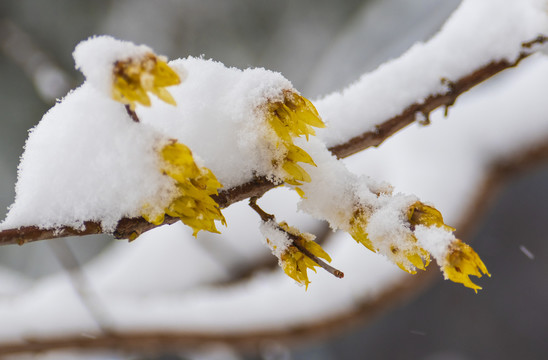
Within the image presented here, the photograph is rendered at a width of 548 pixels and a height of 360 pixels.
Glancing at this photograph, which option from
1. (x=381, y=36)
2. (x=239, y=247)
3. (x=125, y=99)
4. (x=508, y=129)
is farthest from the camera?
(x=381, y=36)

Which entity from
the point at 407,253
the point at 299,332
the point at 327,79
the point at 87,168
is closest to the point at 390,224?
the point at 407,253

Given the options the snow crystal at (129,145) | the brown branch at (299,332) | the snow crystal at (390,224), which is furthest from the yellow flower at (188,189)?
the brown branch at (299,332)

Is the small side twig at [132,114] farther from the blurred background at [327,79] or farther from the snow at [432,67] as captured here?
the blurred background at [327,79]

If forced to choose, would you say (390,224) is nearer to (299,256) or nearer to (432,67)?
(299,256)

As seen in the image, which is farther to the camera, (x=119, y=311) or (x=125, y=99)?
(x=119, y=311)

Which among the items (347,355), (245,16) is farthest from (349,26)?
(347,355)

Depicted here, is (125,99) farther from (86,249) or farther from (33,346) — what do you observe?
(86,249)
